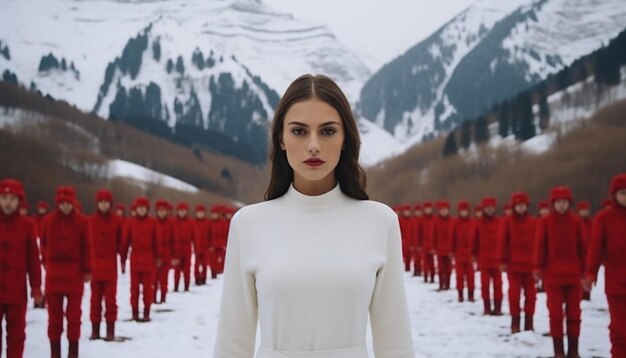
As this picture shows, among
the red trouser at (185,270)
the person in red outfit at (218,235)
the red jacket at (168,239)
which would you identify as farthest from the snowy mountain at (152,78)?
the red jacket at (168,239)

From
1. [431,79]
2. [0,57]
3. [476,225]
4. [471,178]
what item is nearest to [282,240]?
[476,225]

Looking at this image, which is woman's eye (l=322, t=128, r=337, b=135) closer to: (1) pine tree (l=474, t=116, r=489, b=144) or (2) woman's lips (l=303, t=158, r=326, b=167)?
(2) woman's lips (l=303, t=158, r=326, b=167)

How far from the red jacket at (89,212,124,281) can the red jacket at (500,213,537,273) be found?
537cm

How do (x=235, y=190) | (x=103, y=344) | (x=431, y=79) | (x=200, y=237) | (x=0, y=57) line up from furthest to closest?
(x=431, y=79), (x=0, y=57), (x=235, y=190), (x=200, y=237), (x=103, y=344)

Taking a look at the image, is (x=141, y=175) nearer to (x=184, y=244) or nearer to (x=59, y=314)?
(x=184, y=244)

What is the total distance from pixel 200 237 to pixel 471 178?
37598 mm

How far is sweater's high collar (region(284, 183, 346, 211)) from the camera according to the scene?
1.92 meters

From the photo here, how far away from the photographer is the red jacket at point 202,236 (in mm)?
15727

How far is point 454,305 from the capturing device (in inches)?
457

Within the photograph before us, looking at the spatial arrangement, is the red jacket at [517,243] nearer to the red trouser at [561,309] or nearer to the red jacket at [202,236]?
the red trouser at [561,309]

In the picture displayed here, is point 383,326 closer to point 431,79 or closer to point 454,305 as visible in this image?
point 454,305

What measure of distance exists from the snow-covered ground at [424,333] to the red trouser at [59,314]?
1.95 feet

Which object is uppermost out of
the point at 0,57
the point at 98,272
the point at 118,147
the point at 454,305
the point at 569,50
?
the point at 569,50

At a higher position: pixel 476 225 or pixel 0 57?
pixel 0 57
